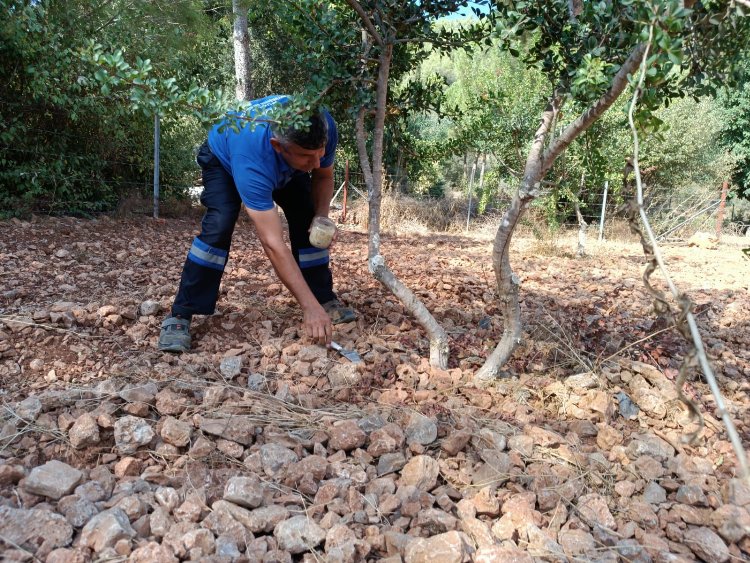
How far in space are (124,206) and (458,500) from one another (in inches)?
249

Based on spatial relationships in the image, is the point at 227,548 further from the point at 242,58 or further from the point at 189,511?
the point at 242,58

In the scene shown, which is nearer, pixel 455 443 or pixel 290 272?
pixel 455 443

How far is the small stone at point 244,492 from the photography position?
158cm

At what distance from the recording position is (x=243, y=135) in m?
2.48

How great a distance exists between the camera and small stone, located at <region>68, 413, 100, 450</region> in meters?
1.79

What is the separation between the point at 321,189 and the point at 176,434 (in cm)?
157

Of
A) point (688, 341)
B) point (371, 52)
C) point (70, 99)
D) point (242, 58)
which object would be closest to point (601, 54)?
point (371, 52)

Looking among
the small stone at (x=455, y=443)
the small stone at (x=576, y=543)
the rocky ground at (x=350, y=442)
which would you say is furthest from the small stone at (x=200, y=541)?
the small stone at (x=576, y=543)

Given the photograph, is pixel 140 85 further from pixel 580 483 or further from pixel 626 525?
pixel 626 525

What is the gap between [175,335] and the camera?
2604mm

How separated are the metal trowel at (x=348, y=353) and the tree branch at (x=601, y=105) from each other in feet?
3.74

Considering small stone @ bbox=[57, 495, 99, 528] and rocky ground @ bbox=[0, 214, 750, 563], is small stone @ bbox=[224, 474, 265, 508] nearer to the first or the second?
rocky ground @ bbox=[0, 214, 750, 563]

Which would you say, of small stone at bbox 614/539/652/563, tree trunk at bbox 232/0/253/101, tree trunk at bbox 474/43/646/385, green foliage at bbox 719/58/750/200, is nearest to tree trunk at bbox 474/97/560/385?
tree trunk at bbox 474/43/646/385

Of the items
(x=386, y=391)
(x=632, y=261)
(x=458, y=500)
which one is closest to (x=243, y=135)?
(x=386, y=391)
